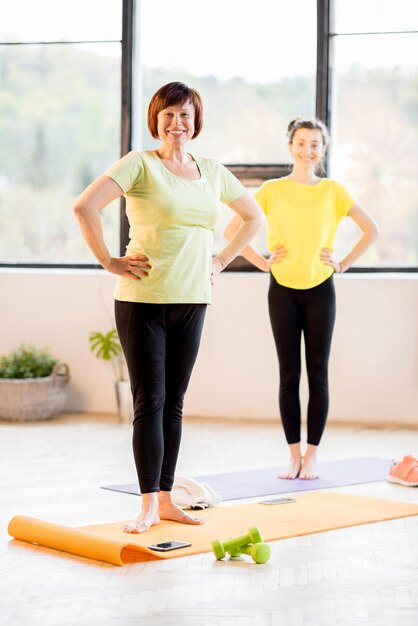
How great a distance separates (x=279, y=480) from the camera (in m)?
4.35

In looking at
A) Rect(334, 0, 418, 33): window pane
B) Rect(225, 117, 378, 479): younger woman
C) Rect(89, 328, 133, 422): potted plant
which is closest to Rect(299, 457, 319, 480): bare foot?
Rect(225, 117, 378, 479): younger woman

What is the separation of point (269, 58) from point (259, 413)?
1988mm

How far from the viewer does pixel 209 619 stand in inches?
99.6

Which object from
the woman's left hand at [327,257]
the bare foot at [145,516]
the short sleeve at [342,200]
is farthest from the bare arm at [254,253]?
the bare foot at [145,516]

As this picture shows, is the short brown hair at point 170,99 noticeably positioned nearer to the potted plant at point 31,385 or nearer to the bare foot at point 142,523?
the bare foot at point 142,523

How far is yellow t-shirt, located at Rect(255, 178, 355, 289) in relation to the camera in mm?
4375

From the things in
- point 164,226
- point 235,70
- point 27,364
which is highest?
point 235,70

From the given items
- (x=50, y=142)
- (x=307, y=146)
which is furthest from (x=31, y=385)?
(x=307, y=146)

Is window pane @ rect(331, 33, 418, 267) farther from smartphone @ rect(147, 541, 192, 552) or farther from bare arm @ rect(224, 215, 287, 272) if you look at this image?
smartphone @ rect(147, 541, 192, 552)

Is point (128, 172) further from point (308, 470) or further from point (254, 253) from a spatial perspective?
point (308, 470)

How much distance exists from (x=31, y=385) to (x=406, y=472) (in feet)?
8.00

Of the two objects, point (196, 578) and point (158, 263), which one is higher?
point (158, 263)

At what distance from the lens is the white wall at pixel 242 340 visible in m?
6.09

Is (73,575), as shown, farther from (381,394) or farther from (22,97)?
(22,97)
